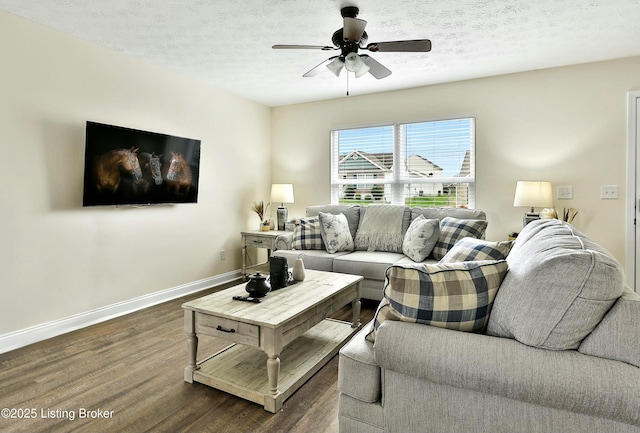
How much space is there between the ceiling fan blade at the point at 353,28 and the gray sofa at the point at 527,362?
183cm

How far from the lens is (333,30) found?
293 cm

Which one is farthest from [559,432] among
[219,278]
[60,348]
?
[219,278]

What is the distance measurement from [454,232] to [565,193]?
1381mm

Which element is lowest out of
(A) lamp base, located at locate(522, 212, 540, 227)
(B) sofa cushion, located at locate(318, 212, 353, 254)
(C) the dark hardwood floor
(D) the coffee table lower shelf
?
(C) the dark hardwood floor

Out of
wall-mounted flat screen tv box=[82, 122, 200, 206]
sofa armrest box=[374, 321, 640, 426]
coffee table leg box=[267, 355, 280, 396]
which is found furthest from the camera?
wall-mounted flat screen tv box=[82, 122, 200, 206]

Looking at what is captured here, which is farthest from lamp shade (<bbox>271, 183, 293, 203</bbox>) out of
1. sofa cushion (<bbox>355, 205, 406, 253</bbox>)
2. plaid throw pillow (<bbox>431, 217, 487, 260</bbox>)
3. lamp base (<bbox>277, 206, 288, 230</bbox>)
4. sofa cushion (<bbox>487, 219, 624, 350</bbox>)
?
sofa cushion (<bbox>487, 219, 624, 350</bbox>)

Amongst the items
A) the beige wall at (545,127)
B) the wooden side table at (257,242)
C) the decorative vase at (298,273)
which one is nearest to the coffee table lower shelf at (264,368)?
the decorative vase at (298,273)

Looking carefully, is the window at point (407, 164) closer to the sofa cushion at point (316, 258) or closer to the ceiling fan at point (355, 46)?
the sofa cushion at point (316, 258)

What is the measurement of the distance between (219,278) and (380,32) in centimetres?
336

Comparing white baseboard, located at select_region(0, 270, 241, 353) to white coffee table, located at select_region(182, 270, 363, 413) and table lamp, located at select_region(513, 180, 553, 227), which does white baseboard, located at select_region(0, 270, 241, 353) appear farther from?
table lamp, located at select_region(513, 180, 553, 227)

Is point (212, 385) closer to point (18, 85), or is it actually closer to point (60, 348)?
point (60, 348)

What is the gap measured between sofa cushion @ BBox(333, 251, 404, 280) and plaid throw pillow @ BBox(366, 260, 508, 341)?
206cm

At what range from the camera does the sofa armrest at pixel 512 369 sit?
100 centimetres

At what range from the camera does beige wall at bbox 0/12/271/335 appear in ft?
8.89
